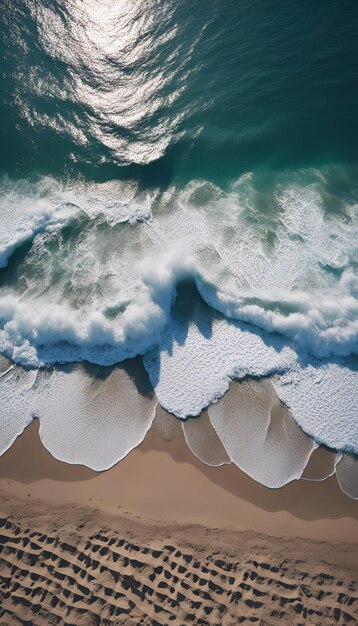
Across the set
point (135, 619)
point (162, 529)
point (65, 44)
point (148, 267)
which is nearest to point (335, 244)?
point (148, 267)

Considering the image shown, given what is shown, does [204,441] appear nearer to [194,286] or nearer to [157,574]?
[157,574]

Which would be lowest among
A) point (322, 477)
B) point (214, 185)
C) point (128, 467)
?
point (322, 477)

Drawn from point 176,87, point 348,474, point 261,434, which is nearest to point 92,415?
point 261,434

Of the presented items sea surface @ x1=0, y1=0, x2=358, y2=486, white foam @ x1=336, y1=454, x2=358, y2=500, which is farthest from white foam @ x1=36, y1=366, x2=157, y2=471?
white foam @ x1=336, y1=454, x2=358, y2=500

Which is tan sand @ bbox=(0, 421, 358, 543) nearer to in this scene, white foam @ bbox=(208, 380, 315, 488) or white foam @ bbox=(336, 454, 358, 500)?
white foam @ bbox=(336, 454, 358, 500)

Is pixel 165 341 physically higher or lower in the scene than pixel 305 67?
lower

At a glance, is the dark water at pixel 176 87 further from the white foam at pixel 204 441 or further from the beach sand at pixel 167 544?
the beach sand at pixel 167 544

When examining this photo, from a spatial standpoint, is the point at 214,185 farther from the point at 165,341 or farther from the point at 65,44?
the point at 65,44
